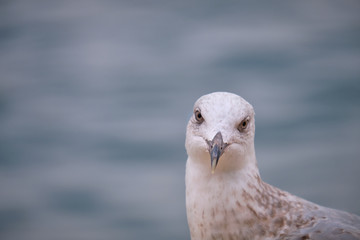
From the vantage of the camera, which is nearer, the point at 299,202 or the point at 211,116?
the point at 211,116

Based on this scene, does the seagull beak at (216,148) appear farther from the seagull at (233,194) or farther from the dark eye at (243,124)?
the dark eye at (243,124)

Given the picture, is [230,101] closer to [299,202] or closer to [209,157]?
[209,157]

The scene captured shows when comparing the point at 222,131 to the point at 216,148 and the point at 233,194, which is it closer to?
the point at 216,148

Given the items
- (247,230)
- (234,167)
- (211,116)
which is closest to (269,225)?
(247,230)

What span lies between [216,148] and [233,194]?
1.19 ft

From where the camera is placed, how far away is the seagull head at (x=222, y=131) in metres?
2.60

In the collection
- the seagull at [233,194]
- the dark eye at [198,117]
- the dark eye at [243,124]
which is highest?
the dark eye at [198,117]

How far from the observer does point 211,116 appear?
2.66m

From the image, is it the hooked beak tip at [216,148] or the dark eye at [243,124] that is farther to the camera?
the dark eye at [243,124]

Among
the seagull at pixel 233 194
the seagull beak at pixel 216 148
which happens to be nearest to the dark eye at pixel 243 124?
the seagull at pixel 233 194

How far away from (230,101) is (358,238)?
942 millimetres

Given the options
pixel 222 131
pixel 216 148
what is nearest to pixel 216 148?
pixel 216 148

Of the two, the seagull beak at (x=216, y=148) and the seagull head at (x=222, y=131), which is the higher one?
the seagull head at (x=222, y=131)

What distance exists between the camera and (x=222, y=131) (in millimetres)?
2592
